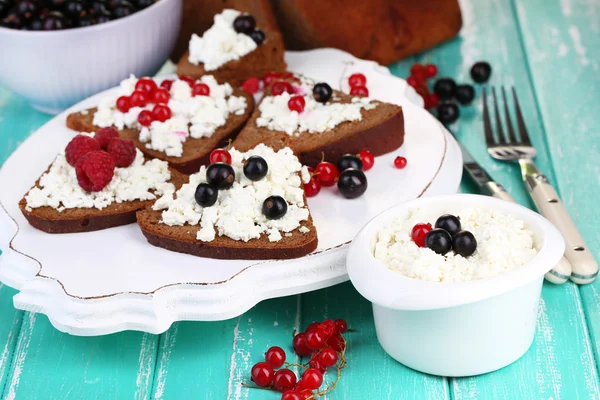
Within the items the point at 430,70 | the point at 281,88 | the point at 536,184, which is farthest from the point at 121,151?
the point at 430,70

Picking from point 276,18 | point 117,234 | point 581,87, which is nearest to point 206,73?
point 276,18

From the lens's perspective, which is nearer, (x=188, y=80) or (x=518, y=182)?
(x=518, y=182)

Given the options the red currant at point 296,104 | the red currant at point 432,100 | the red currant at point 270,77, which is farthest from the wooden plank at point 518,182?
the red currant at point 270,77

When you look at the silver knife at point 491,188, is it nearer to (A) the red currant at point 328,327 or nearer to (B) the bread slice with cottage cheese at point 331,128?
(B) the bread slice with cottage cheese at point 331,128

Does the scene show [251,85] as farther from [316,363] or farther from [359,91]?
[316,363]

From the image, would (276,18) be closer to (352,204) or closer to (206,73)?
(206,73)

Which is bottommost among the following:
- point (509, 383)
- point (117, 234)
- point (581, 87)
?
point (581, 87)
